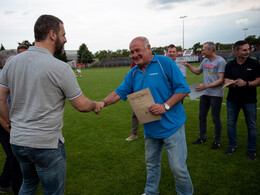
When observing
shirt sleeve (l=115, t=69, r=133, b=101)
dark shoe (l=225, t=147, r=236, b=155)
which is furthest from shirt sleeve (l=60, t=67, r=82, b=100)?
dark shoe (l=225, t=147, r=236, b=155)

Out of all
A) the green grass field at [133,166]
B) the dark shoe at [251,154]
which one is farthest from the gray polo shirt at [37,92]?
the dark shoe at [251,154]

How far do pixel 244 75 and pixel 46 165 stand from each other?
401cm

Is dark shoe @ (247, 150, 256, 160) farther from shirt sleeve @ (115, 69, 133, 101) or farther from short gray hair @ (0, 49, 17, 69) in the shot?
short gray hair @ (0, 49, 17, 69)

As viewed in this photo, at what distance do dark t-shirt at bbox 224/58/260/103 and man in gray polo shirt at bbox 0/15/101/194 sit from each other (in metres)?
3.51

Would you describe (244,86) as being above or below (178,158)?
above

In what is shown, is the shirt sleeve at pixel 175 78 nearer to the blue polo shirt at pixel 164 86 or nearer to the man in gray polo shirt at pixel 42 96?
the blue polo shirt at pixel 164 86

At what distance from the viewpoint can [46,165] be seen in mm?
1889

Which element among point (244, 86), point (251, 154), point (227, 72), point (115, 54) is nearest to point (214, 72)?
point (227, 72)

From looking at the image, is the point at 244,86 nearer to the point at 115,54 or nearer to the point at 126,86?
the point at 126,86

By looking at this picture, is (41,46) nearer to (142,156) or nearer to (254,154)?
(142,156)

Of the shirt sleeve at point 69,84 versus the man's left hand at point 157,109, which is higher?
the shirt sleeve at point 69,84

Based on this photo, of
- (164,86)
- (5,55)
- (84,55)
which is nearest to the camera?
(164,86)

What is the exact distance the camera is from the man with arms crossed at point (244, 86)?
3.93 m

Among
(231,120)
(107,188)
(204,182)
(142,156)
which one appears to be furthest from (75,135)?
(231,120)
